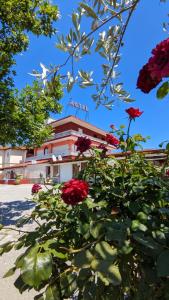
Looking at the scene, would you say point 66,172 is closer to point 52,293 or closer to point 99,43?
point 99,43

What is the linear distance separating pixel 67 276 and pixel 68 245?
10.2 inches

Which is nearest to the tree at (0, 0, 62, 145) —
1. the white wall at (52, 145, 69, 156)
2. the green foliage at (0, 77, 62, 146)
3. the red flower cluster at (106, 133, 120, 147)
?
the green foliage at (0, 77, 62, 146)

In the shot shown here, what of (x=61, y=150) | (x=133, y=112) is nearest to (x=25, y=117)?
(x=133, y=112)

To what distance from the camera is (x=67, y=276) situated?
102 cm

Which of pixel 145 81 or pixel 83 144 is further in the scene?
pixel 83 144

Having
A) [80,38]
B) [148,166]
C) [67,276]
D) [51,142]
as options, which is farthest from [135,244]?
[51,142]

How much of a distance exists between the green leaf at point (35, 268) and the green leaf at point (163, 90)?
74cm

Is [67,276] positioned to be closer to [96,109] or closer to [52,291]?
[52,291]

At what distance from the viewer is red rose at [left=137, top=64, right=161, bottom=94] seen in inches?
35.9

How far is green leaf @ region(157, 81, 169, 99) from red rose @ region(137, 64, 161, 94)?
0.21 ft

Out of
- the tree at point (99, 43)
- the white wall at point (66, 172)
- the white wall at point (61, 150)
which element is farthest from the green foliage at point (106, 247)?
the white wall at point (61, 150)

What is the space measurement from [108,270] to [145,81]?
0.74 meters

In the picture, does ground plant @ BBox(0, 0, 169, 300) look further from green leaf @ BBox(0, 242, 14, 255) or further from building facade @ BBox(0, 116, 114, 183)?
building facade @ BBox(0, 116, 114, 183)

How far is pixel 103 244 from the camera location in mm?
932
